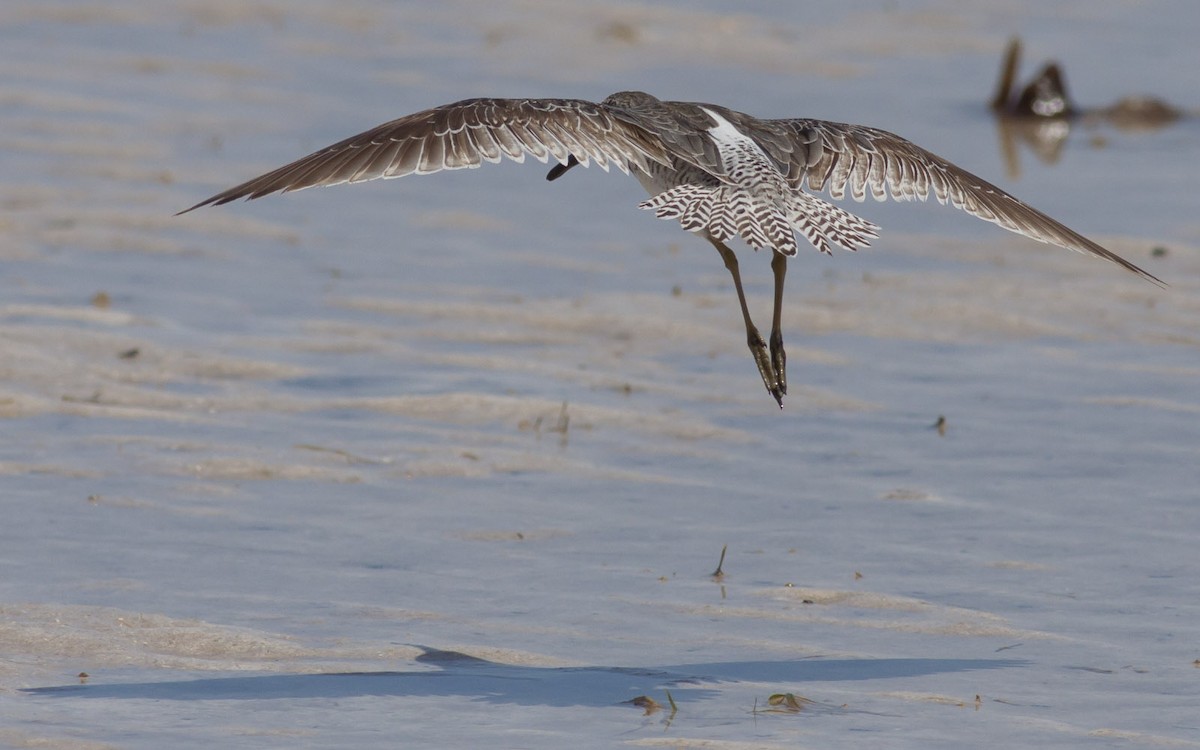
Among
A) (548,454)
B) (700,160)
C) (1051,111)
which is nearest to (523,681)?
(700,160)

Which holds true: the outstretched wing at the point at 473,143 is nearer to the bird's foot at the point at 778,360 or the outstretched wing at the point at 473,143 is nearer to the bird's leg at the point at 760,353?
the bird's leg at the point at 760,353

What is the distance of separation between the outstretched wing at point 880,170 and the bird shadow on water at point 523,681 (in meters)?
1.86

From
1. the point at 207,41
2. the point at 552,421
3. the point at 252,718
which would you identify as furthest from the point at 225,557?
the point at 207,41

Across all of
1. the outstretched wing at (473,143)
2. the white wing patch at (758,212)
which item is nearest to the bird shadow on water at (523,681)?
the white wing patch at (758,212)

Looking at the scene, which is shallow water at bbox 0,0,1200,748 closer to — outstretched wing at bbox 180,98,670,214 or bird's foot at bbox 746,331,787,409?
bird's foot at bbox 746,331,787,409

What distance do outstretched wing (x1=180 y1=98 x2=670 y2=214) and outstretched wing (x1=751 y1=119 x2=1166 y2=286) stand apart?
597 mm

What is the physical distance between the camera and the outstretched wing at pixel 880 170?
7.00 meters

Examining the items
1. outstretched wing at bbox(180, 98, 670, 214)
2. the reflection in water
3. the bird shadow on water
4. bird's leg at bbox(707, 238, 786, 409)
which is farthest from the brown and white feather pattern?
the reflection in water

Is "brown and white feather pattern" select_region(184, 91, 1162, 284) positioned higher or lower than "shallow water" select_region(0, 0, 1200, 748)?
higher

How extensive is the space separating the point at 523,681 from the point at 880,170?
2620mm

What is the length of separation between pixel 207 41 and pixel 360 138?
962cm

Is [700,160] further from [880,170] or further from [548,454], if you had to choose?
[548,454]

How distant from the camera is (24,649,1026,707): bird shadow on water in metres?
5.43

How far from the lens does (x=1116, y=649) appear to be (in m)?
5.94
